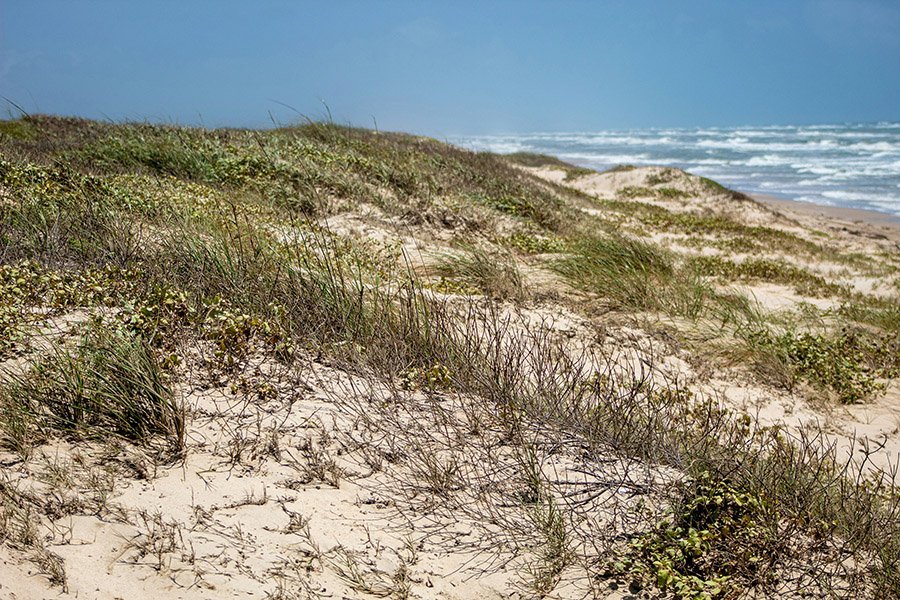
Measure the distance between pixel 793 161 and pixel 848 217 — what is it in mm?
24632

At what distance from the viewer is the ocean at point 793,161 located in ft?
107

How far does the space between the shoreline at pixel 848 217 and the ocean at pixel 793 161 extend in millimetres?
1228

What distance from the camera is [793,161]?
47156 millimetres

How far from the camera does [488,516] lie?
10.6 ft

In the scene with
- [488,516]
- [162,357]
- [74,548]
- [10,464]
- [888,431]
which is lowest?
Answer: [888,431]

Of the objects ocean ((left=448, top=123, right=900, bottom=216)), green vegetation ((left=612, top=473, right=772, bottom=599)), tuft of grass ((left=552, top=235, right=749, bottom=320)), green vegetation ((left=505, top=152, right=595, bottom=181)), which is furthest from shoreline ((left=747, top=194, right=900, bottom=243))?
green vegetation ((left=612, top=473, right=772, bottom=599))

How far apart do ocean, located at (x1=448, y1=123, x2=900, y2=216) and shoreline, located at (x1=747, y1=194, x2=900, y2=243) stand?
1.23 m

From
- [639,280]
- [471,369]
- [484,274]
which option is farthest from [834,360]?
[471,369]

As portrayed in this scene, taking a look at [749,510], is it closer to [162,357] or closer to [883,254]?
[162,357]

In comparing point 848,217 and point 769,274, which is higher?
point 848,217

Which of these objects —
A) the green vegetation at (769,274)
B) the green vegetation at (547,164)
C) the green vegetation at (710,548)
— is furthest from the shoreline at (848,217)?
the green vegetation at (710,548)

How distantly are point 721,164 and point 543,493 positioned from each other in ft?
170

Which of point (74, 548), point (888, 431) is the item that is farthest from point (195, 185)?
point (888, 431)

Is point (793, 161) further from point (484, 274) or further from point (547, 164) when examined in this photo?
point (484, 274)
